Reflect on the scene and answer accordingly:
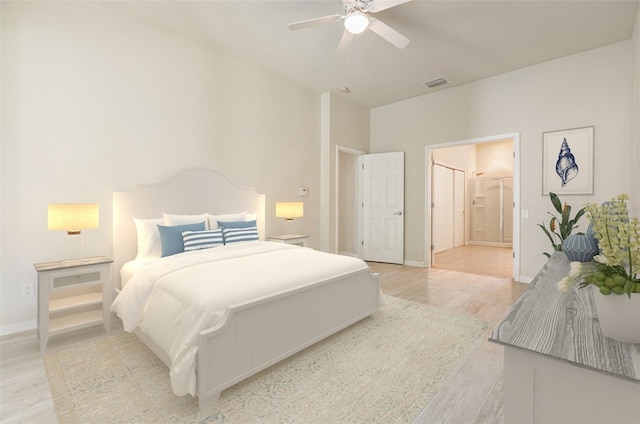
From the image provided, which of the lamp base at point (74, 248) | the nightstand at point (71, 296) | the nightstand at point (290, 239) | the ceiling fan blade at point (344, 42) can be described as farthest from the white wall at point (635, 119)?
the lamp base at point (74, 248)

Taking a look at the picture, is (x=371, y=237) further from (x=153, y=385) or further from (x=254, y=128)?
(x=153, y=385)

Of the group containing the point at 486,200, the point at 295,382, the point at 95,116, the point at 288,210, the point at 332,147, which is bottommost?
the point at 295,382

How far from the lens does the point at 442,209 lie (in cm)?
707

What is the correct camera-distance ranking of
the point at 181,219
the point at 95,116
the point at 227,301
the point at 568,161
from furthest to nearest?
the point at 568,161 < the point at 181,219 < the point at 95,116 < the point at 227,301

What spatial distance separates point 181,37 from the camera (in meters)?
3.47

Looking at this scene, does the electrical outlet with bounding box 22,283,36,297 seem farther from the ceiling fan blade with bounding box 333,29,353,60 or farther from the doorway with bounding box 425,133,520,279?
the doorway with bounding box 425,133,520,279

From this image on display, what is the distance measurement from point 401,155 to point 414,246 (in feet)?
5.43

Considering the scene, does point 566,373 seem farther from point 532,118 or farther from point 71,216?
point 532,118

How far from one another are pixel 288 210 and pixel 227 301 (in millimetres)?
2592

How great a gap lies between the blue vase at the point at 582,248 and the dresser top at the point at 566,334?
58 centimetres

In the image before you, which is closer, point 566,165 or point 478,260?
point 566,165

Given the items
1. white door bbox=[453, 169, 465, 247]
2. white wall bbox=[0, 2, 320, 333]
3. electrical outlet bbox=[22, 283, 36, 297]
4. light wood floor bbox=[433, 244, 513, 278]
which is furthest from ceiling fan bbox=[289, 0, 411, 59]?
white door bbox=[453, 169, 465, 247]

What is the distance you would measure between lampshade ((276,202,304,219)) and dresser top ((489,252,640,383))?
3.31 m

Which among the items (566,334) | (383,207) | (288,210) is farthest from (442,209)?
(566,334)
